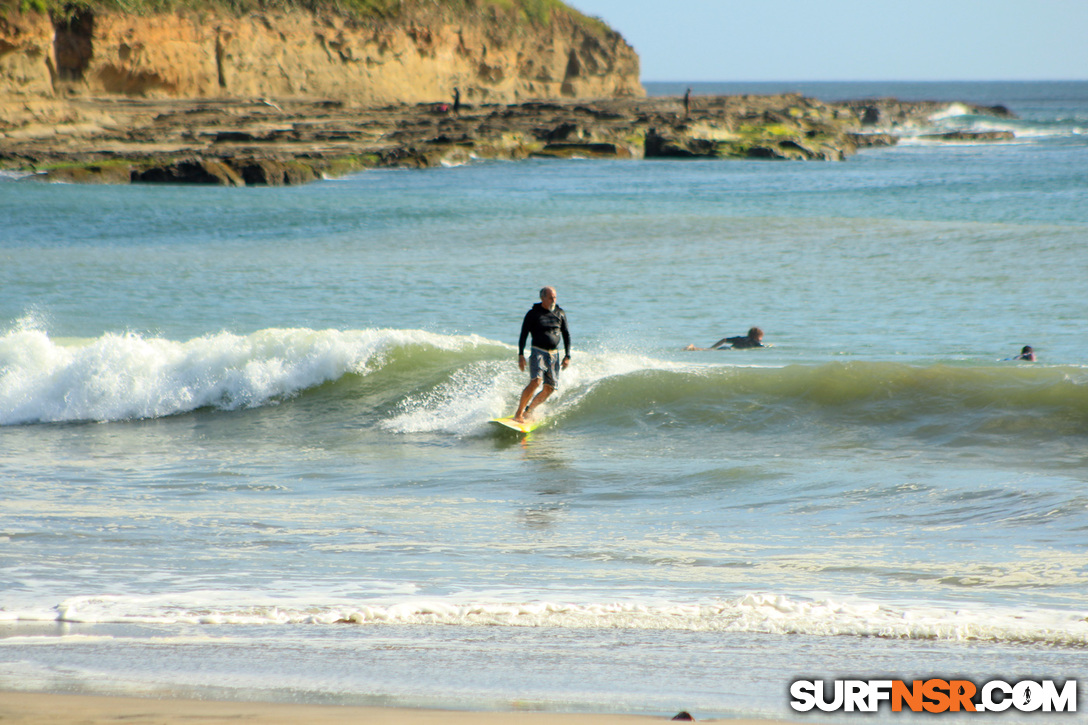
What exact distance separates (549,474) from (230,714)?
584 centimetres

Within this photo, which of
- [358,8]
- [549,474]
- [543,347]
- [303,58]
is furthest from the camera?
[358,8]

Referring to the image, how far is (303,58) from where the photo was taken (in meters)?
73.5

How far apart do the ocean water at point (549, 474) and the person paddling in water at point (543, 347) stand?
0.57m

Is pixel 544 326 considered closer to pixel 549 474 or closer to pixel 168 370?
pixel 549 474

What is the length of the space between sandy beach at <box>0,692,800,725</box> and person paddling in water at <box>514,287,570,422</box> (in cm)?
717

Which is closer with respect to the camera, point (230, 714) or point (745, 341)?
point (230, 714)

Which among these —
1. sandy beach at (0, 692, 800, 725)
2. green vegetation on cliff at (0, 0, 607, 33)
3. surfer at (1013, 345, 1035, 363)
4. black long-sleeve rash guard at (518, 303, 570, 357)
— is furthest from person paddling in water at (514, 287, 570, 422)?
green vegetation on cliff at (0, 0, 607, 33)

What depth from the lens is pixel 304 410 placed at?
1319 centimetres

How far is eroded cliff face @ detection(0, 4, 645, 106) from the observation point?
57.4 meters

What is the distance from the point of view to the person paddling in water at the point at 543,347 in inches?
446

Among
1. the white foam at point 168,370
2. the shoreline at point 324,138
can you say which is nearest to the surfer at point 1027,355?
the white foam at point 168,370

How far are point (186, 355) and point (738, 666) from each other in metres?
11.1

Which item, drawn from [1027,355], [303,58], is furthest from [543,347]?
[303,58]

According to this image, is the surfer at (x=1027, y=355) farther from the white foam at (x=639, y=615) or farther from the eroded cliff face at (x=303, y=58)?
the eroded cliff face at (x=303, y=58)
